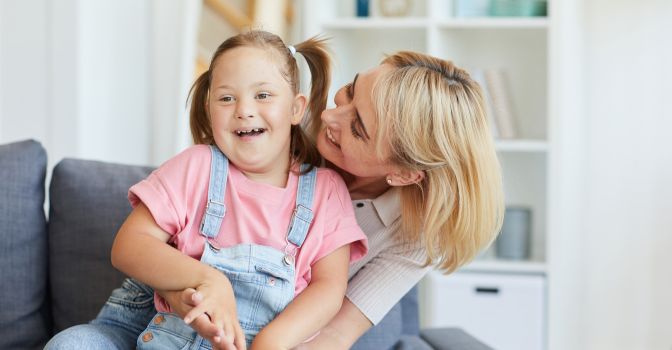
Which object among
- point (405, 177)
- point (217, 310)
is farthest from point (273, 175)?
point (217, 310)

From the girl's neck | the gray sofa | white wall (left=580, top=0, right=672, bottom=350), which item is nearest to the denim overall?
the girl's neck

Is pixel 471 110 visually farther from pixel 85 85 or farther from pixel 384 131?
pixel 85 85

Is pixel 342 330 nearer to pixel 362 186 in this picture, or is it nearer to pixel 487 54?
pixel 362 186

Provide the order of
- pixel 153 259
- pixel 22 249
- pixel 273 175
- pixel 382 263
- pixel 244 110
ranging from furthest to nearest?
pixel 22 249, pixel 382 263, pixel 273 175, pixel 244 110, pixel 153 259

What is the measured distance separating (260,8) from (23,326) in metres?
2.09

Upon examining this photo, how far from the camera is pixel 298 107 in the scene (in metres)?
1.80

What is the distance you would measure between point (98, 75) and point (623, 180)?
→ 2067mm

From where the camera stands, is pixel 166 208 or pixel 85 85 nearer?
pixel 166 208

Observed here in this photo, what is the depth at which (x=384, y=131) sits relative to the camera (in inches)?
67.1

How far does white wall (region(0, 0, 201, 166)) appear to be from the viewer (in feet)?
11.6

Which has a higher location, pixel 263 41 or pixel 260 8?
pixel 260 8

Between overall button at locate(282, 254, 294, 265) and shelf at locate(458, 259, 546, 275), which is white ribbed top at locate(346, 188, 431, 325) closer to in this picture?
overall button at locate(282, 254, 294, 265)

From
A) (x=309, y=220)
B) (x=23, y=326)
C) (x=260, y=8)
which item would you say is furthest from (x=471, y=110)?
(x=260, y=8)

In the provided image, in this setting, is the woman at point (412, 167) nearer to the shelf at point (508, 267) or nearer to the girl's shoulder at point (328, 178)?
the girl's shoulder at point (328, 178)
